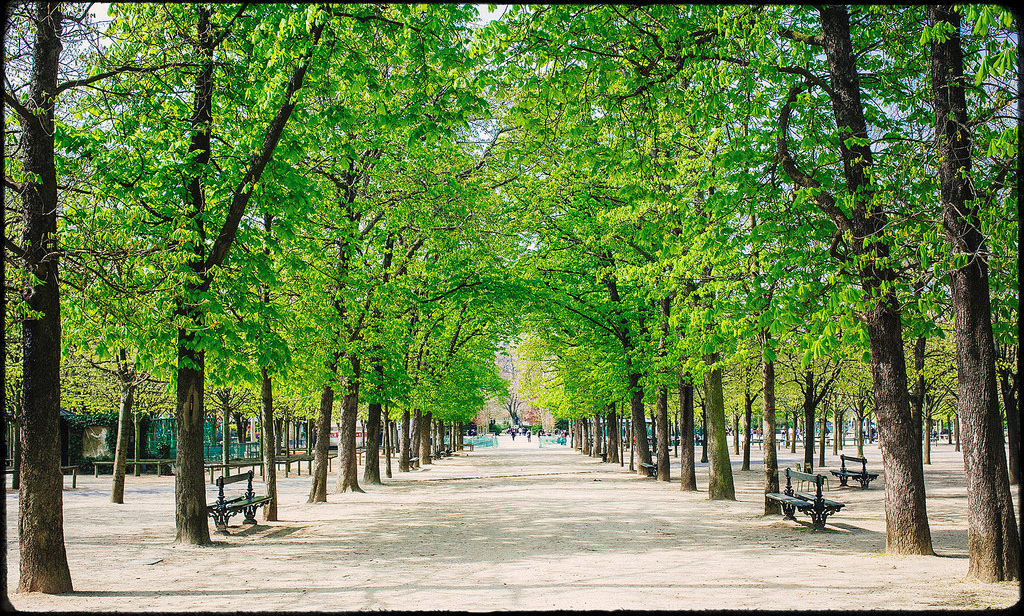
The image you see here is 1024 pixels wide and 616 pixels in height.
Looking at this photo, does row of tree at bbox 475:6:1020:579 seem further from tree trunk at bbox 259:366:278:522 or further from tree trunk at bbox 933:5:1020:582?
tree trunk at bbox 259:366:278:522

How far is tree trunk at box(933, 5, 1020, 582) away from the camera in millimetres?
7875

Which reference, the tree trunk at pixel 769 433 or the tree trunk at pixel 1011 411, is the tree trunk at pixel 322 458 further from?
the tree trunk at pixel 1011 411

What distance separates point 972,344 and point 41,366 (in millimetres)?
10244

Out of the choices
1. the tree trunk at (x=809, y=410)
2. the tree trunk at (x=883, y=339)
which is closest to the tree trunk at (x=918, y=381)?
the tree trunk at (x=809, y=410)

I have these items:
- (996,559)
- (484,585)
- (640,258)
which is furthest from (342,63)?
(640,258)

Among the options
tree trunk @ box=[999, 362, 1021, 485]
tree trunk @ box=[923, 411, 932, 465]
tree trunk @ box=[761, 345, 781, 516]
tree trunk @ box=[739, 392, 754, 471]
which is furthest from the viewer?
tree trunk @ box=[923, 411, 932, 465]

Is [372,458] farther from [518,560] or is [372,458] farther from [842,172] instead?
[842,172]

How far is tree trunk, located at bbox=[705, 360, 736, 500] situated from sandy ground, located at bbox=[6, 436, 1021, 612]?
57 cm

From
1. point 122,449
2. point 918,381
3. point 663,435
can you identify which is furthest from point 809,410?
point 122,449

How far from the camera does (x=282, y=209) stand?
1184 centimetres

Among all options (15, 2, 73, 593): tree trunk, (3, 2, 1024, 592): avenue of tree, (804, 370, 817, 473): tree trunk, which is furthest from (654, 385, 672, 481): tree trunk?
(15, 2, 73, 593): tree trunk

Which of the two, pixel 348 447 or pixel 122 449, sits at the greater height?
pixel 122 449

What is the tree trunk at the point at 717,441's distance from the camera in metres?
18.2

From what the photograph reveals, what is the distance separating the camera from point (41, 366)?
26.5ft
